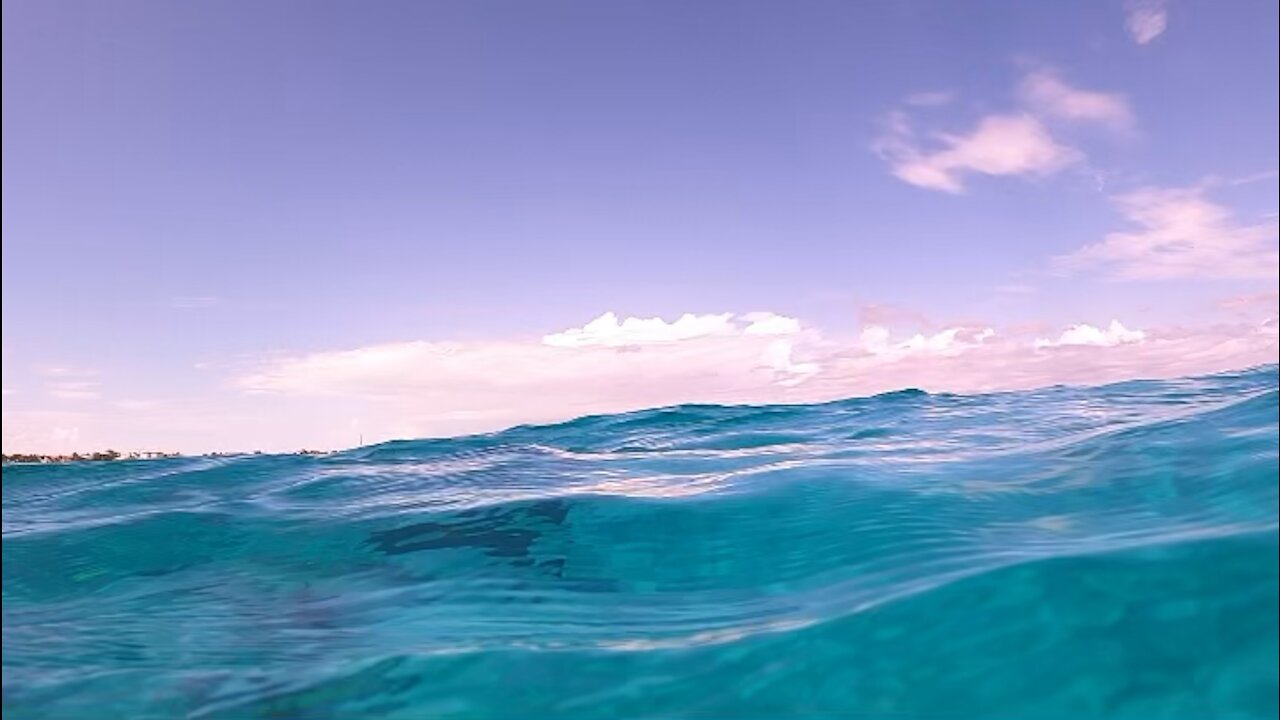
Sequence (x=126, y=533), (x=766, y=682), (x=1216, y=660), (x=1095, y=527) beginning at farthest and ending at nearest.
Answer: (x=126, y=533)
(x=1095, y=527)
(x=766, y=682)
(x=1216, y=660)

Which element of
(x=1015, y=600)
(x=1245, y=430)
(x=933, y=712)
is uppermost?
(x=1245, y=430)

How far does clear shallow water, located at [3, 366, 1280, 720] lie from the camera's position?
4.21 meters

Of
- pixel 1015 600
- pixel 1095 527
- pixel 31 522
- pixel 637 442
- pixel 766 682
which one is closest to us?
pixel 766 682

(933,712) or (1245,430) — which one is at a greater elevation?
(1245,430)

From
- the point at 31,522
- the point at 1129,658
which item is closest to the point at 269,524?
the point at 31,522

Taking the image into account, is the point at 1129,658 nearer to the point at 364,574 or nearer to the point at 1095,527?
the point at 1095,527

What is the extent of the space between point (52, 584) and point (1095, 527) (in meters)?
9.08

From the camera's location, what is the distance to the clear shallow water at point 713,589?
4207mm

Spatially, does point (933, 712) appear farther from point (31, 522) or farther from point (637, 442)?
point (637, 442)

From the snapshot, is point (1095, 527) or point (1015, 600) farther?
point (1095, 527)

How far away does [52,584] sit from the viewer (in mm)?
8266

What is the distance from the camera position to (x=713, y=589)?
248 inches

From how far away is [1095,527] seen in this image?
19.8 ft

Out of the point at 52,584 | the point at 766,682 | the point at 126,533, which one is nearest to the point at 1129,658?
the point at 766,682
